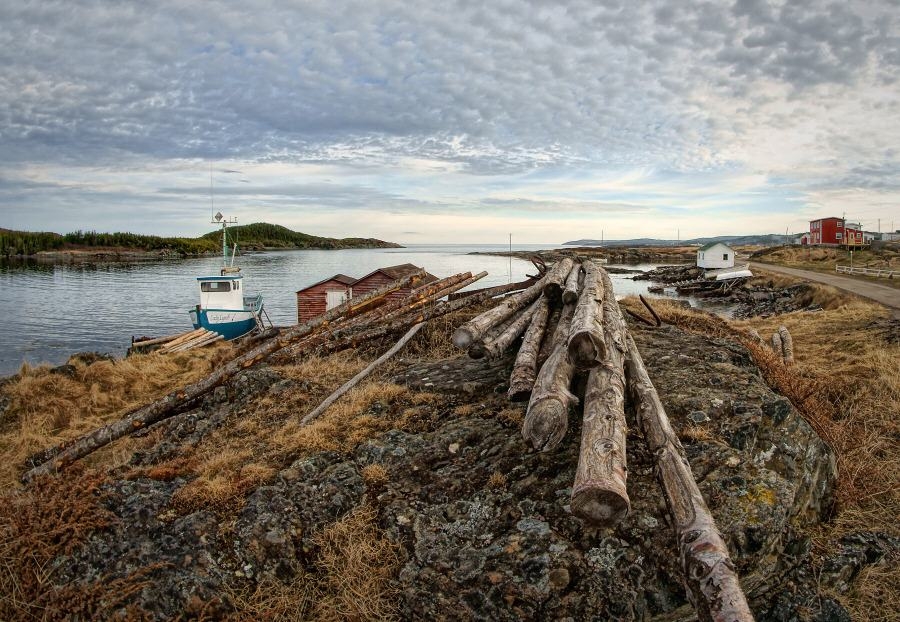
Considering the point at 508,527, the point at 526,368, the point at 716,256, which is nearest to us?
the point at 508,527

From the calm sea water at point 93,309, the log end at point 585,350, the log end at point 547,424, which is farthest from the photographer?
the calm sea water at point 93,309

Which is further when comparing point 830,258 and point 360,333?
point 830,258

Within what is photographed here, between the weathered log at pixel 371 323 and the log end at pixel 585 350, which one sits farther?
the weathered log at pixel 371 323

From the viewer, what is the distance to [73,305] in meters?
47.3

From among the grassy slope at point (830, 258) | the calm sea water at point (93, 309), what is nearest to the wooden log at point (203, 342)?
the calm sea water at point (93, 309)

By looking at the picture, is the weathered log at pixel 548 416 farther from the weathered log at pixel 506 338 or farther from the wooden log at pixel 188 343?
the wooden log at pixel 188 343

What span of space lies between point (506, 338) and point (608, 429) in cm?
389

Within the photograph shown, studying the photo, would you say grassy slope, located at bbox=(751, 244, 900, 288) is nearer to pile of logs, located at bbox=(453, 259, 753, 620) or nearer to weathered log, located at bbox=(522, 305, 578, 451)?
pile of logs, located at bbox=(453, 259, 753, 620)

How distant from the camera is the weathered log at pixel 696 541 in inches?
109

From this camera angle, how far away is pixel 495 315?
833cm

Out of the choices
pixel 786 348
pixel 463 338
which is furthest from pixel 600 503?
pixel 786 348

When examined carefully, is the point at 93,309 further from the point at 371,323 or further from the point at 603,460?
the point at 603,460

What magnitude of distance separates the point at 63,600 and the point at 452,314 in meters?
9.75

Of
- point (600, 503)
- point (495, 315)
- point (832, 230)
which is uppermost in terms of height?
point (832, 230)
